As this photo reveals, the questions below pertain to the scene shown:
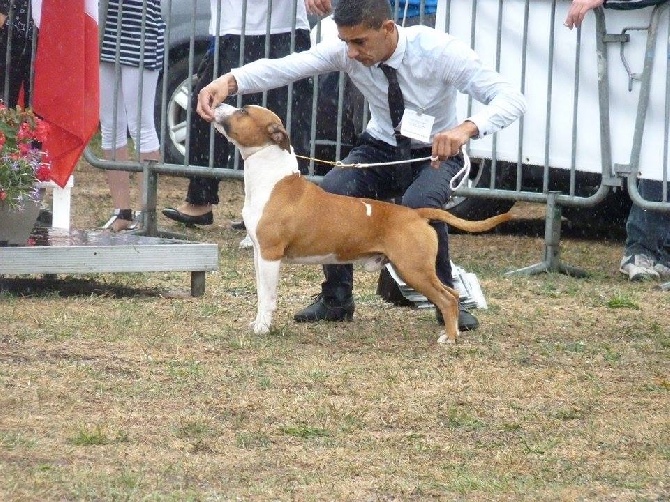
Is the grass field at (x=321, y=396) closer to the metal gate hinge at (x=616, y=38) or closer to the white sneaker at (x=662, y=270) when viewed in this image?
the white sneaker at (x=662, y=270)

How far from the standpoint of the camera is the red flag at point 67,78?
7.75 meters

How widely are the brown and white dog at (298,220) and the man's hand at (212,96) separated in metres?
0.03

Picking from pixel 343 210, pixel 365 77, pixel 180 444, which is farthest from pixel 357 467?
pixel 365 77

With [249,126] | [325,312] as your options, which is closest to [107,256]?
[325,312]

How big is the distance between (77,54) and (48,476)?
14.2ft

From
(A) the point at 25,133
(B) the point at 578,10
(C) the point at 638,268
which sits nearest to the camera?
(A) the point at 25,133

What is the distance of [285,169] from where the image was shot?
5914 mm

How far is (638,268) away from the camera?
26.3 ft

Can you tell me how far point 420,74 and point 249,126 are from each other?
0.78 metres

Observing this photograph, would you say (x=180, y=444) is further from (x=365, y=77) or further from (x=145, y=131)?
(x=145, y=131)

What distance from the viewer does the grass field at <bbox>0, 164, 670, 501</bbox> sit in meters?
3.96

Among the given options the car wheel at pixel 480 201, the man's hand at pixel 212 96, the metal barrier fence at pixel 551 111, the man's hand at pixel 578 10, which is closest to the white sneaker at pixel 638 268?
the metal barrier fence at pixel 551 111

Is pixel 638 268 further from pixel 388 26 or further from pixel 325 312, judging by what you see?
pixel 388 26

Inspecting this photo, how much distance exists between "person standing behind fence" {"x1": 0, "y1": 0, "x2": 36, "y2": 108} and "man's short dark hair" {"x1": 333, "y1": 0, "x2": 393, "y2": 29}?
8.90 ft
